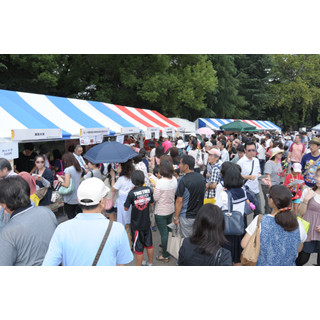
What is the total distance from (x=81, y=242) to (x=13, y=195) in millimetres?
757

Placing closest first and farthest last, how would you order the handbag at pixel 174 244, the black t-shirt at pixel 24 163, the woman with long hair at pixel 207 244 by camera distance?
the woman with long hair at pixel 207 244 → the handbag at pixel 174 244 → the black t-shirt at pixel 24 163

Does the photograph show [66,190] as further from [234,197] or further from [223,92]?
[223,92]

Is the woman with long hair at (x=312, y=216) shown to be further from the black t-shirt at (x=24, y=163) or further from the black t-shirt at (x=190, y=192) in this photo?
the black t-shirt at (x=24, y=163)

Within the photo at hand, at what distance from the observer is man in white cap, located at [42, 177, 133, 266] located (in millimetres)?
1906

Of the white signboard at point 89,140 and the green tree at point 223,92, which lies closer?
the white signboard at point 89,140

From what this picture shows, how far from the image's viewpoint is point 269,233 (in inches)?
94.8

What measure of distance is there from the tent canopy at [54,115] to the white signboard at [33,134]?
13 cm

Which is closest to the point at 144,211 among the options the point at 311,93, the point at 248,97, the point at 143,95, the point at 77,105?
the point at 77,105

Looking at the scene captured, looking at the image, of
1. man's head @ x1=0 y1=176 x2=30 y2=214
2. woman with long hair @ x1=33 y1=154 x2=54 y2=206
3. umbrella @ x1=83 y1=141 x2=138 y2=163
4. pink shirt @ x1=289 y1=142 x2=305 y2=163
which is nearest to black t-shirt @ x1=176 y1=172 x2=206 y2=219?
umbrella @ x1=83 y1=141 x2=138 y2=163

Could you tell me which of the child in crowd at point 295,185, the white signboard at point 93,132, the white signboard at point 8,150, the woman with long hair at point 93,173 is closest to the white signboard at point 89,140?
the white signboard at point 93,132

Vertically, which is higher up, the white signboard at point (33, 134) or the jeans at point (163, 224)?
the white signboard at point (33, 134)

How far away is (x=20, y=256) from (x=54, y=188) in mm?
2816

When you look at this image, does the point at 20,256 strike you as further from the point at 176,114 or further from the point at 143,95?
the point at 176,114

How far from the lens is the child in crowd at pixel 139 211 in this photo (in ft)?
12.3
